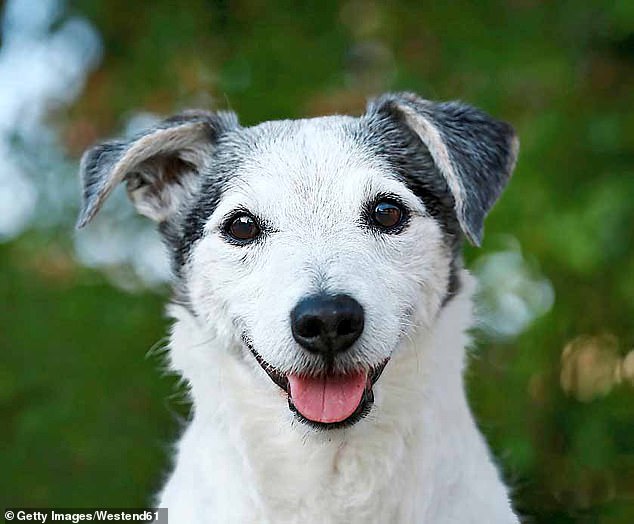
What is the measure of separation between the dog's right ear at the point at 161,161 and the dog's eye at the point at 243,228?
1.68ft

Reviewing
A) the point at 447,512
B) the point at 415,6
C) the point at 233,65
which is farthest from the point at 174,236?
the point at 415,6

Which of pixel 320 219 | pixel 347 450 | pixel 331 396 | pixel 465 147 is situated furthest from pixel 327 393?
pixel 465 147

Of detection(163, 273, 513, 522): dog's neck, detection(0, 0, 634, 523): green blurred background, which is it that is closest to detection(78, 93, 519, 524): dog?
detection(163, 273, 513, 522): dog's neck

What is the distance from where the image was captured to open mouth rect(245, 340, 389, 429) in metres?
3.29

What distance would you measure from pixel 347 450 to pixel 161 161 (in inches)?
61.0

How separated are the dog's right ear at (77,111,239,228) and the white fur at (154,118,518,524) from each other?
0.45 m

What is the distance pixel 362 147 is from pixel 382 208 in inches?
13.4

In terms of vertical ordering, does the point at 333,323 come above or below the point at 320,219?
below

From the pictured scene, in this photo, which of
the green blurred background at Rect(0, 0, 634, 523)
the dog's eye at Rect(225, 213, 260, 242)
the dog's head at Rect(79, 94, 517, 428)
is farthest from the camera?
the green blurred background at Rect(0, 0, 634, 523)

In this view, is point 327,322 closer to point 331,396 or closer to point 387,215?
point 331,396

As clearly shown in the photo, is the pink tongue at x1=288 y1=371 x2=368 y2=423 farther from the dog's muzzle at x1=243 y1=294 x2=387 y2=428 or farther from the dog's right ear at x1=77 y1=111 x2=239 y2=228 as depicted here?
the dog's right ear at x1=77 y1=111 x2=239 y2=228

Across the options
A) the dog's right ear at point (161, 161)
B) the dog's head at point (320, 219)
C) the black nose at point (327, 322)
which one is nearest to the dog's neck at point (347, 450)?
the dog's head at point (320, 219)

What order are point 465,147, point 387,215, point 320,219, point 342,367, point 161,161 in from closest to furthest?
point 342,367
point 320,219
point 387,215
point 465,147
point 161,161

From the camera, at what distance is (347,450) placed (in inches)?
137
